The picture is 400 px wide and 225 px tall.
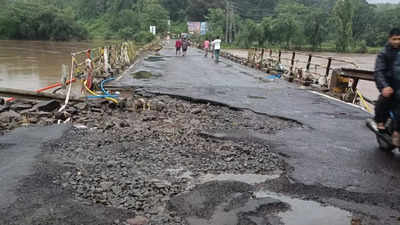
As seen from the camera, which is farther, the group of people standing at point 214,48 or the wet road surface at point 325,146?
the group of people standing at point 214,48

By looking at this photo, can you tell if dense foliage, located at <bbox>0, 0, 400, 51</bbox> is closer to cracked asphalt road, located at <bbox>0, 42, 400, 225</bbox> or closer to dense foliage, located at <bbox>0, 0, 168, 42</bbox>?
dense foliage, located at <bbox>0, 0, 168, 42</bbox>

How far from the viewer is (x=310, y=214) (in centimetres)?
338

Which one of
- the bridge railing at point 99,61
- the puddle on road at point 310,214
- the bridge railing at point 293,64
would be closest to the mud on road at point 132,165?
the puddle on road at point 310,214

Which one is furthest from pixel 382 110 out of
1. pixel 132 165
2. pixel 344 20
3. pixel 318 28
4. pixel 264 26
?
pixel 318 28

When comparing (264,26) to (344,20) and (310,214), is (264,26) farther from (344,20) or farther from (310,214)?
(310,214)

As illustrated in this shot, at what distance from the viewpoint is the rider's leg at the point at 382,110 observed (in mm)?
4863

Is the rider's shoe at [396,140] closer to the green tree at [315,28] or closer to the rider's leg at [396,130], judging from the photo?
the rider's leg at [396,130]

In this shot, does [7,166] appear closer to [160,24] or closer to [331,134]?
[331,134]

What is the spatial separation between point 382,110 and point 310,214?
2.43 meters

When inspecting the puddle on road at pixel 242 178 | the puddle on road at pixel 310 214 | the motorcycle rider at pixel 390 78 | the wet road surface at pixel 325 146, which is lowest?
the puddle on road at pixel 310 214

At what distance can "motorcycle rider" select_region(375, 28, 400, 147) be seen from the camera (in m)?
4.64

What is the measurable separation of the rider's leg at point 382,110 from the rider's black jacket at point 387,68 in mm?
197

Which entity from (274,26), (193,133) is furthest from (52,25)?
(193,133)

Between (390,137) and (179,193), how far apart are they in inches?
129
